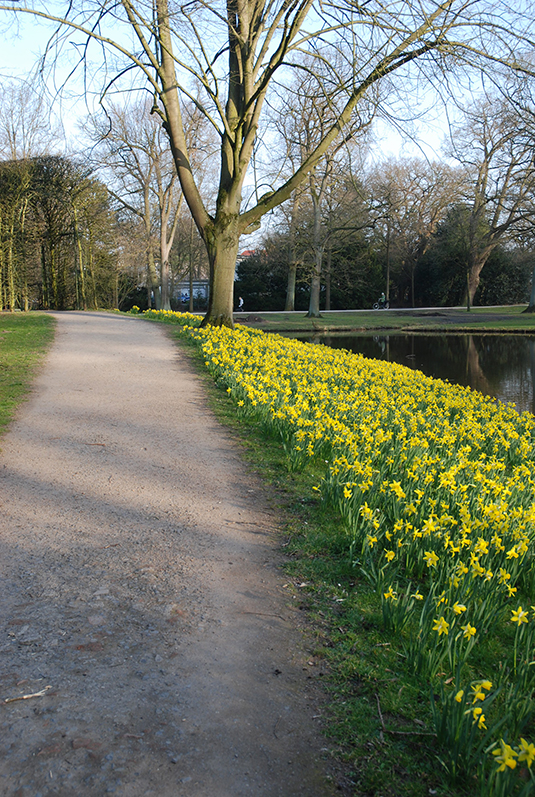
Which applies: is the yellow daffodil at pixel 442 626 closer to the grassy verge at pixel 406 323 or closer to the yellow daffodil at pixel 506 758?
the yellow daffodil at pixel 506 758

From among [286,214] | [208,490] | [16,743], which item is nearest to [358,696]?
[16,743]

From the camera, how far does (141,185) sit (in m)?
33.8

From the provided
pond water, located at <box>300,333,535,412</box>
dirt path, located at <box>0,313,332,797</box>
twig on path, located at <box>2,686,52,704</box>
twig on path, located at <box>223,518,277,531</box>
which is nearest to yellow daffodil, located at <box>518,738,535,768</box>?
dirt path, located at <box>0,313,332,797</box>

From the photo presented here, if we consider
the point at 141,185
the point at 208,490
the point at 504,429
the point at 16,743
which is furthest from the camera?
the point at 141,185

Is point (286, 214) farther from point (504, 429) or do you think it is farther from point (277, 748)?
point (277, 748)

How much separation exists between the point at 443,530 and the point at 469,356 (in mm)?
16776

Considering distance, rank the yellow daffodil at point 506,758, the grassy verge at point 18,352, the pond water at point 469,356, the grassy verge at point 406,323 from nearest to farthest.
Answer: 1. the yellow daffodil at point 506,758
2. the grassy verge at point 18,352
3. the pond water at point 469,356
4. the grassy verge at point 406,323

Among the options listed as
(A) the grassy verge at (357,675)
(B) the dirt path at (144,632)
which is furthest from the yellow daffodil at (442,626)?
(B) the dirt path at (144,632)

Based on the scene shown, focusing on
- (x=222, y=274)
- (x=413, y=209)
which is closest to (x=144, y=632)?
(x=222, y=274)

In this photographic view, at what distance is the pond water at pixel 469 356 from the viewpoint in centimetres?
1358

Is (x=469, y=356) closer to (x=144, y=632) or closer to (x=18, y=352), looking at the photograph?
(x=18, y=352)

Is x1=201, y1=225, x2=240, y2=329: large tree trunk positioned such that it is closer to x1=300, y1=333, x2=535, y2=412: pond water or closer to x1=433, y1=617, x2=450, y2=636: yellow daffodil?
x1=300, y1=333, x2=535, y2=412: pond water

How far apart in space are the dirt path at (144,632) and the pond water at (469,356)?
27.7 feet

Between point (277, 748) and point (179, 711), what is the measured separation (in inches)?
14.7
